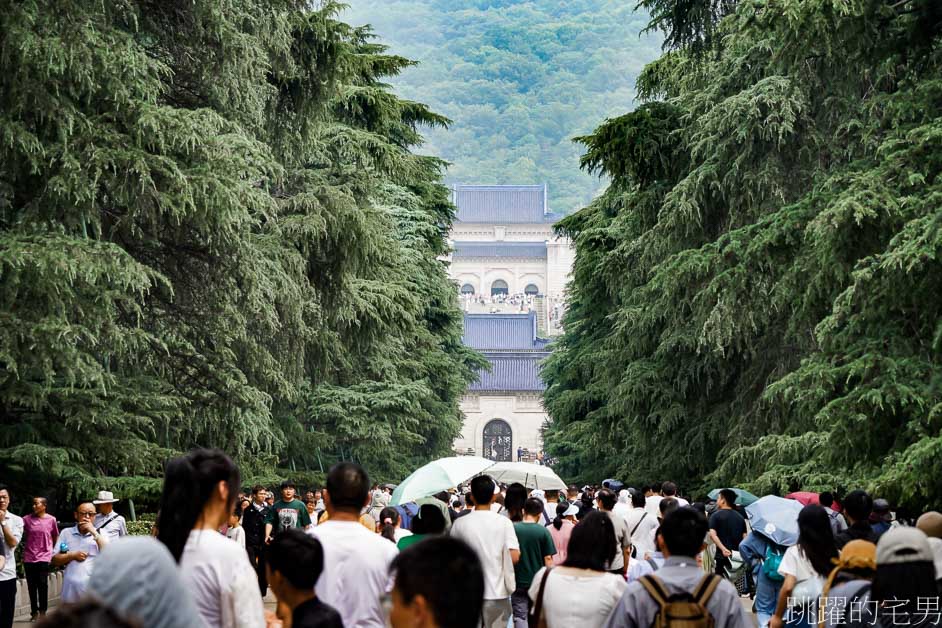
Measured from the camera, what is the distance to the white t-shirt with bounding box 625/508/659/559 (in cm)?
1124

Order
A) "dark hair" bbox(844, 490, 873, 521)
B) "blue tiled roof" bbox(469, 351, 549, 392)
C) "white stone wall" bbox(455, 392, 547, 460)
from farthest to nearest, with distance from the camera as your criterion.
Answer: "blue tiled roof" bbox(469, 351, 549, 392)
"white stone wall" bbox(455, 392, 547, 460)
"dark hair" bbox(844, 490, 873, 521)

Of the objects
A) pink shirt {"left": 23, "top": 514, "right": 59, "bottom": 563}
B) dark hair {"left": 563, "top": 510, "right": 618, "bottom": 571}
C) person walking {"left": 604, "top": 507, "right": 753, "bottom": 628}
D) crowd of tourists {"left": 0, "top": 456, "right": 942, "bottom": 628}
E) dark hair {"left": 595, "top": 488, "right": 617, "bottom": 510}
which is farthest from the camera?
pink shirt {"left": 23, "top": 514, "right": 59, "bottom": 563}

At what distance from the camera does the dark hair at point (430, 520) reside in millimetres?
7418

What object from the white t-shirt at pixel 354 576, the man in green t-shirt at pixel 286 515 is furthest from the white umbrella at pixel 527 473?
the white t-shirt at pixel 354 576

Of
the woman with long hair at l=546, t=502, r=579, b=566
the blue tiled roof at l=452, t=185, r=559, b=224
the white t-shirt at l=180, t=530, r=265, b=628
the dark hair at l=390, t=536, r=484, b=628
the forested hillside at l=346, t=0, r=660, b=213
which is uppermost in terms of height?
the forested hillside at l=346, t=0, r=660, b=213

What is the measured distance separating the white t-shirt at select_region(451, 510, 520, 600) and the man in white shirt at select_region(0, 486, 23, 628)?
12.3 feet

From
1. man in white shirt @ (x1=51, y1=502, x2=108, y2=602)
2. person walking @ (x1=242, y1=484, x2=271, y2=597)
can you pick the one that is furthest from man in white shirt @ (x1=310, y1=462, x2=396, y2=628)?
person walking @ (x1=242, y1=484, x2=271, y2=597)

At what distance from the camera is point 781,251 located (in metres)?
16.1

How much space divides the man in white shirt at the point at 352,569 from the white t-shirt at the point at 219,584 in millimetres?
713

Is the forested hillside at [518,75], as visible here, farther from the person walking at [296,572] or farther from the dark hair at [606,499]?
the person walking at [296,572]

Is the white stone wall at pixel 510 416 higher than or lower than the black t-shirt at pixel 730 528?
lower

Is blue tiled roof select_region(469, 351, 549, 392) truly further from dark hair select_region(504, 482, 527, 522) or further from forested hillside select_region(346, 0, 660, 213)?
dark hair select_region(504, 482, 527, 522)

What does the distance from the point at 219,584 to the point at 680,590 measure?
1790mm

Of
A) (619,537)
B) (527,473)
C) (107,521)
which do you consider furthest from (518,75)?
(619,537)
